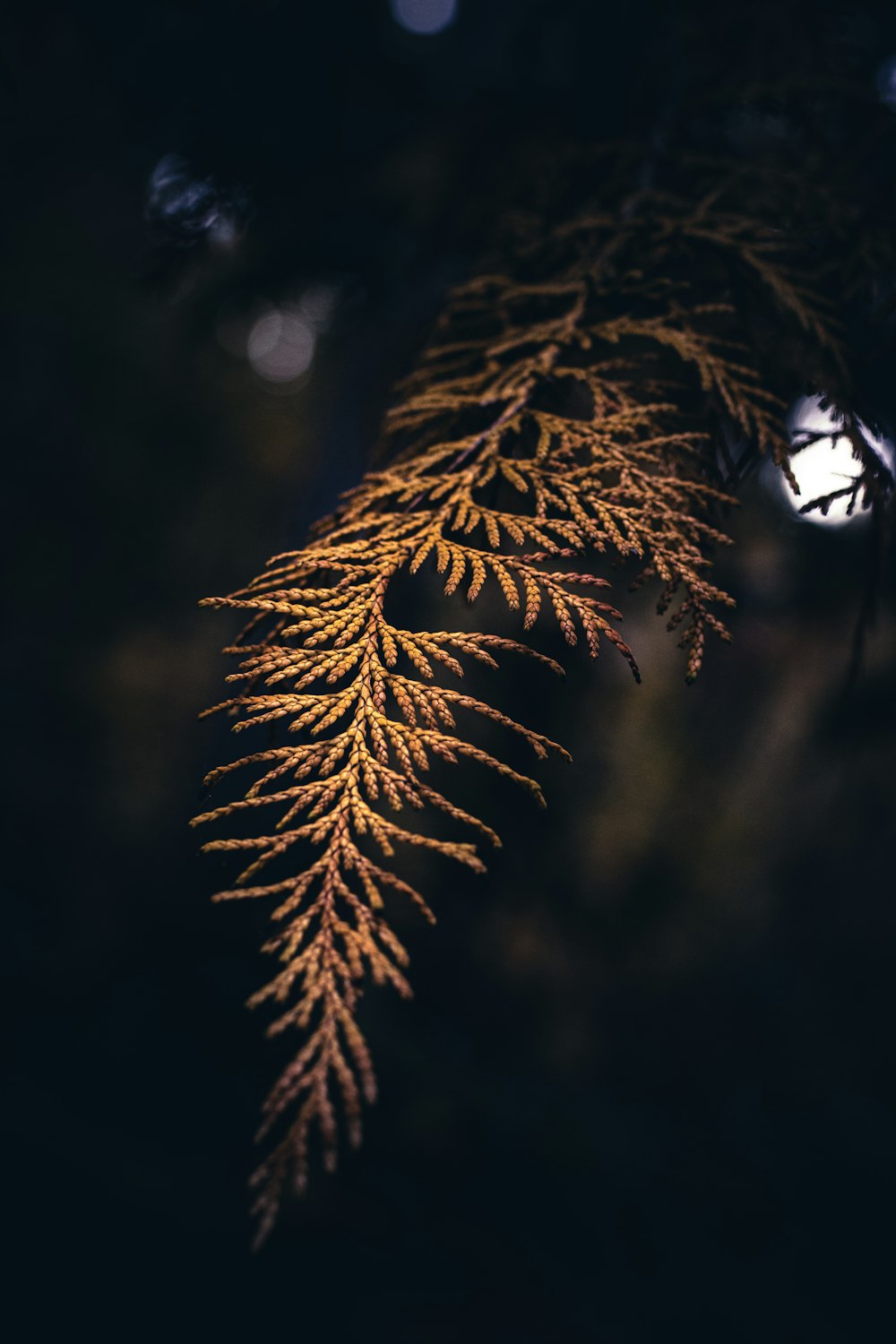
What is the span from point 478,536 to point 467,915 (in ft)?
13.4

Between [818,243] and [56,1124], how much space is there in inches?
248

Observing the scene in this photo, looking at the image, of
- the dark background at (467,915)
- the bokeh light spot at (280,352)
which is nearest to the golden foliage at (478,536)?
the dark background at (467,915)

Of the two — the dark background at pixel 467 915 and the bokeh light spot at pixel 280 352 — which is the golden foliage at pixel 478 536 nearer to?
the dark background at pixel 467 915

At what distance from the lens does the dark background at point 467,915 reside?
2371mm

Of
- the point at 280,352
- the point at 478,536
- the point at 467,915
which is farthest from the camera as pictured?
the point at 280,352

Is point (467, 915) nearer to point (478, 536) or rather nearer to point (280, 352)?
point (478, 536)

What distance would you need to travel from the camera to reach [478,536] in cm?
128

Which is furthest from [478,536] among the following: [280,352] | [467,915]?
[280,352]

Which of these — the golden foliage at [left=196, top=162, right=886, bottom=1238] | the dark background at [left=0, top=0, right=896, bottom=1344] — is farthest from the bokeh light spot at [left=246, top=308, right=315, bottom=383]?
the golden foliage at [left=196, top=162, right=886, bottom=1238]

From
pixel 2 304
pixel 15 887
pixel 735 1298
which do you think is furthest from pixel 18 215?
pixel 735 1298

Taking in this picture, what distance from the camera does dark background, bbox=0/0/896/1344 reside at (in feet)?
7.78

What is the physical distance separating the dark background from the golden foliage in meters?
0.71

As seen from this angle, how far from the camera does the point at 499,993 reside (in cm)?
521

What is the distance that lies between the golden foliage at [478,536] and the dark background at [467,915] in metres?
0.71
